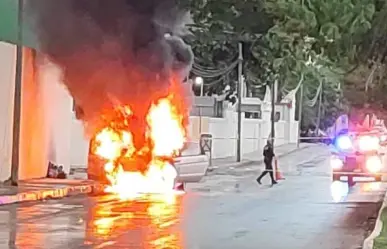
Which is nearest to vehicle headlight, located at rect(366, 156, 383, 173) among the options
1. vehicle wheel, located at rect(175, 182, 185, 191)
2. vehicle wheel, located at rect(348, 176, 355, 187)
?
vehicle wheel, located at rect(348, 176, 355, 187)

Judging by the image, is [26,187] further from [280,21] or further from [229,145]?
[229,145]

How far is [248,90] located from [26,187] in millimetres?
37367

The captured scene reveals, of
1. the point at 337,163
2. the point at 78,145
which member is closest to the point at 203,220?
the point at 337,163

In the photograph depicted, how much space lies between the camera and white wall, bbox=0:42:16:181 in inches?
922

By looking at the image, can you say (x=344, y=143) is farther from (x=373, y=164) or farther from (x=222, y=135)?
(x=222, y=135)

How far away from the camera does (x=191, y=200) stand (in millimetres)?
20781

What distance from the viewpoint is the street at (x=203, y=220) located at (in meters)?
13.1

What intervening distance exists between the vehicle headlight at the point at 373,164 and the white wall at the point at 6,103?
9.97m

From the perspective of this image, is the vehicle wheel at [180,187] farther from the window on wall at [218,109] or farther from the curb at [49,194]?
the window on wall at [218,109]

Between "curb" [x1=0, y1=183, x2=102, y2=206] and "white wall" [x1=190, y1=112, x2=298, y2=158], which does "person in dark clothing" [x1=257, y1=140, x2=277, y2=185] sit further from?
"white wall" [x1=190, y1=112, x2=298, y2=158]

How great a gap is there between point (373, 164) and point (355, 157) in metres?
1.08

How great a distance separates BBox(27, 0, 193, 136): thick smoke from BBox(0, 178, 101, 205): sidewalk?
94.2 inches

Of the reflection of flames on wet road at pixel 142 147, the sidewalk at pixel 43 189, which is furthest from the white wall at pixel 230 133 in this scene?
the sidewalk at pixel 43 189

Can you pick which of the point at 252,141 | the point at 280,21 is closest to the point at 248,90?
the point at 252,141
